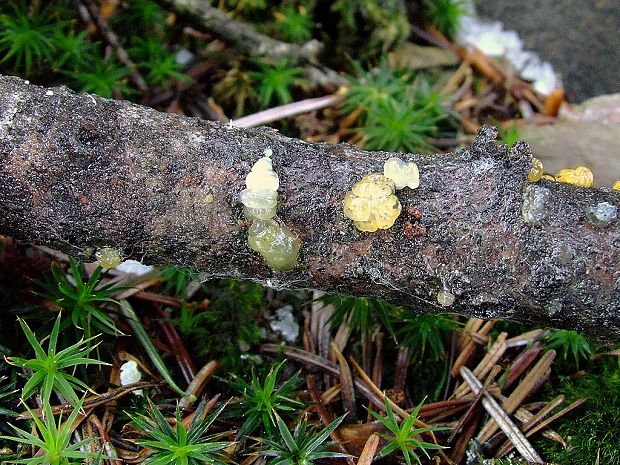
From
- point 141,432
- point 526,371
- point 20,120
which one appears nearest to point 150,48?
point 20,120

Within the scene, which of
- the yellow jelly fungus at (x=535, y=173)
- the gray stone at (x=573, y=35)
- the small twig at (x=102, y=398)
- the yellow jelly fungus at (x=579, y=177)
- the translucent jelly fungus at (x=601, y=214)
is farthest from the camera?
the gray stone at (x=573, y=35)

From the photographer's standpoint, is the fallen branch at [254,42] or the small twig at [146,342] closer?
the small twig at [146,342]

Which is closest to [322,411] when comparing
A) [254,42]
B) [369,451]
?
[369,451]

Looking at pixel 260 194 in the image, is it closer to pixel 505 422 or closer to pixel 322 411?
pixel 322 411

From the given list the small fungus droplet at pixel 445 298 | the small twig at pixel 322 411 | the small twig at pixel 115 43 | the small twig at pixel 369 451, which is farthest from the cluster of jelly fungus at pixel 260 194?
the small twig at pixel 115 43

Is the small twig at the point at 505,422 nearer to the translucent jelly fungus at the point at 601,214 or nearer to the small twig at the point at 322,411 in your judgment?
the small twig at the point at 322,411

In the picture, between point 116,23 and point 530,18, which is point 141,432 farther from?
point 530,18
